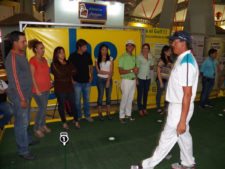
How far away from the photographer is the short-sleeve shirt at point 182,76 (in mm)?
2459

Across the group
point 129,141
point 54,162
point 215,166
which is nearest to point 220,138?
point 215,166

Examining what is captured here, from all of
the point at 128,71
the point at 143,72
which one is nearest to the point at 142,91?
the point at 143,72

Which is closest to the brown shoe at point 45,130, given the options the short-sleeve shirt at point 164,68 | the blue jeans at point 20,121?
the blue jeans at point 20,121

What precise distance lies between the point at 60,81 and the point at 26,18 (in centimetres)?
772

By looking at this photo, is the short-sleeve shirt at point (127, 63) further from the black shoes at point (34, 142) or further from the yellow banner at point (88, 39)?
the black shoes at point (34, 142)

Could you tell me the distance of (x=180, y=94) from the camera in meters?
2.54

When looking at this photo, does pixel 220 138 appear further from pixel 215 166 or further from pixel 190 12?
pixel 190 12

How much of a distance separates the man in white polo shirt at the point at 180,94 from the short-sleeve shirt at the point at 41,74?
212 centimetres

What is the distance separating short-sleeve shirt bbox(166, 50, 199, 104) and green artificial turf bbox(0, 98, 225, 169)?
1234mm

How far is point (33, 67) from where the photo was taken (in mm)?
3709

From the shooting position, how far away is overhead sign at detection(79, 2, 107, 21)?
10375 millimetres

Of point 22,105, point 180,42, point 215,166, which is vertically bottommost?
point 215,166

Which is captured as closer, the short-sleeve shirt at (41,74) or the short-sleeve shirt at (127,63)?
the short-sleeve shirt at (41,74)

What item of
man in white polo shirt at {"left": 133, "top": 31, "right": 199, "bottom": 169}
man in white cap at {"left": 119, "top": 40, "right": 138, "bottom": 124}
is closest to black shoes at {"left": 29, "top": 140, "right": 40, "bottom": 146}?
man in white cap at {"left": 119, "top": 40, "right": 138, "bottom": 124}
